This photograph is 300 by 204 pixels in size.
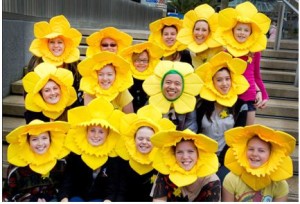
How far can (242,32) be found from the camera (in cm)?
360

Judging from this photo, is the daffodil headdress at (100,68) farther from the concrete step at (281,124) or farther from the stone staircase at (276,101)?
the concrete step at (281,124)

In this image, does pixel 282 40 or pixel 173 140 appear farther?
pixel 282 40

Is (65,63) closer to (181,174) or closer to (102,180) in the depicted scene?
(102,180)

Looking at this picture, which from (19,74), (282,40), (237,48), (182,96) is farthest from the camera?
(282,40)

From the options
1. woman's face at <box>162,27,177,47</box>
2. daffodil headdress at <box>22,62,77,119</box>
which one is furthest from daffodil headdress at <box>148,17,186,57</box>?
daffodil headdress at <box>22,62,77,119</box>

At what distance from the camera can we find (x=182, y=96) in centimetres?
324

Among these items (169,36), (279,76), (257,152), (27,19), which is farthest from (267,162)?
(27,19)

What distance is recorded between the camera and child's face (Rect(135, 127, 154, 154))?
2.90 metres

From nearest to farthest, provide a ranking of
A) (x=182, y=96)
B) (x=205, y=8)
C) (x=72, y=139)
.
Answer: (x=72, y=139) → (x=182, y=96) → (x=205, y=8)

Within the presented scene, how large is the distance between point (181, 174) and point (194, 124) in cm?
84

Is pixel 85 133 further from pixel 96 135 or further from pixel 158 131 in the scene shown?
pixel 158 131

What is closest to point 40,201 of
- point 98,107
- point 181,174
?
point 98,107

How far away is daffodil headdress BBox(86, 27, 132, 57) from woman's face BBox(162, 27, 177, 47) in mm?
369

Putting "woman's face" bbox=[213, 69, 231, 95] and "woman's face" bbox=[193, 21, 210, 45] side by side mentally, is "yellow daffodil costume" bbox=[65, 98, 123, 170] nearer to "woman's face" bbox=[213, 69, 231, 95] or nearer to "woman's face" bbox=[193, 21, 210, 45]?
"woman's face" bbox=[213, 69, 231, 95]
